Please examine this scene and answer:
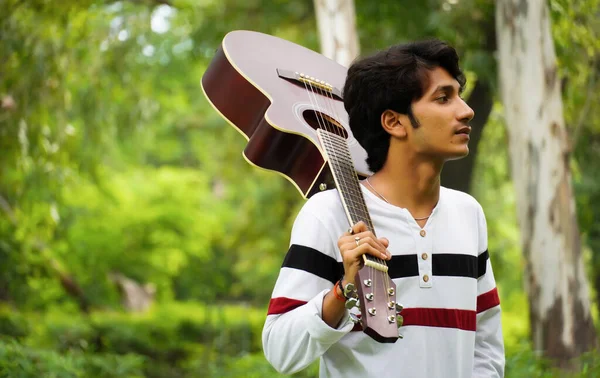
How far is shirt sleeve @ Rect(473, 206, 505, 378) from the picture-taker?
8.34 feet

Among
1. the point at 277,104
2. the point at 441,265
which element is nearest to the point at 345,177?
the point at 441,265

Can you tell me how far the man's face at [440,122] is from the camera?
2346mm

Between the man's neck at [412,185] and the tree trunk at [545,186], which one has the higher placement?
the man's neck at [412,185]

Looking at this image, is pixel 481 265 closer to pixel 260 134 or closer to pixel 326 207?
pixel 326 207

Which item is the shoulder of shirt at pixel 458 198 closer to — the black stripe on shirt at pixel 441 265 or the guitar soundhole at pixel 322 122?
the black stripe on shirt at pixel 441 265

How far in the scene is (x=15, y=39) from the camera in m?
8.85

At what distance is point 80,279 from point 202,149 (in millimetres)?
11290

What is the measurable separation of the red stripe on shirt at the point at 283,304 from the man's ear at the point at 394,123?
526mm

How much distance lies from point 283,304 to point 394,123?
1.88 feet

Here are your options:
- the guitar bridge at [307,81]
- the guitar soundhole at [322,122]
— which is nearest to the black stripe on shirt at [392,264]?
the guitar soundhole at [322,122]

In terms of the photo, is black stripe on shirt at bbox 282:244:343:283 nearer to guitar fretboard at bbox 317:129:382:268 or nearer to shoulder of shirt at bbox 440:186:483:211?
guitar fretboard at bbox 317:129:382:268

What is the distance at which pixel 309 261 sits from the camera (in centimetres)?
225

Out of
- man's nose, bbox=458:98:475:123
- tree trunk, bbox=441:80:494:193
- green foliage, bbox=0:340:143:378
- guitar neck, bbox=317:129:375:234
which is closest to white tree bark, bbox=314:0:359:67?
green foliage, bbox=0:340:143:378

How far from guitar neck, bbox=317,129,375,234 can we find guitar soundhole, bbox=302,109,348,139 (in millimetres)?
134
